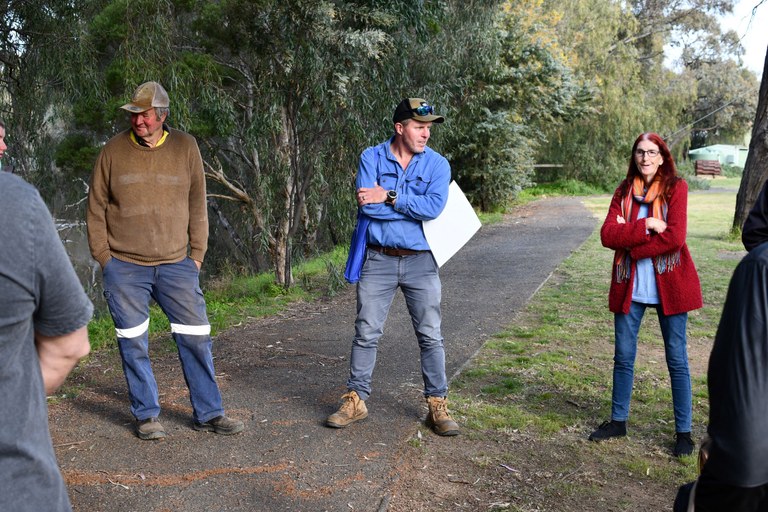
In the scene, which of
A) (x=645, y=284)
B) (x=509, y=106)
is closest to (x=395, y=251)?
(x=645, y=284)

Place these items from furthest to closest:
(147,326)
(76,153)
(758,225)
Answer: (76,153), (147,326), (758,225)

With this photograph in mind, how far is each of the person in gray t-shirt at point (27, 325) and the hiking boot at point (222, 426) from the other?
343cm

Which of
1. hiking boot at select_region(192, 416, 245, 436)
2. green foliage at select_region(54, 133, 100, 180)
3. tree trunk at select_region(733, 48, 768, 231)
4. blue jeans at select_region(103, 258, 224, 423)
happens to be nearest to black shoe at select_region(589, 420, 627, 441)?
hiking boot at select_region(192, 416, 245, 436)

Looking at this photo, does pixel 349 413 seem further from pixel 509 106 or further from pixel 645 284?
pixel 509 106

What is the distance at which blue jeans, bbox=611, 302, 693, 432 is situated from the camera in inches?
207

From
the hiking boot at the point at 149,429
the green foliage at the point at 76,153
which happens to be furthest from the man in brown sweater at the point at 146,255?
the green foliage at the point at 76,153

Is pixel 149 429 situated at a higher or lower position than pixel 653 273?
lower

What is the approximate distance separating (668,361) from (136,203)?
3.55 metres

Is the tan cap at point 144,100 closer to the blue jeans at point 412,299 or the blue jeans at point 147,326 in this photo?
the blue jeans at point 147,326

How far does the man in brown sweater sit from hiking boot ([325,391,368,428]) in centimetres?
62

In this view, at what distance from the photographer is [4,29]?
9.55 meters

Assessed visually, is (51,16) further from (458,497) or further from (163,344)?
(458,497)

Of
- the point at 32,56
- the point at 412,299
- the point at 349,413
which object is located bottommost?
the point at 349,413

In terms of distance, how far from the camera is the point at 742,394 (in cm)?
237
